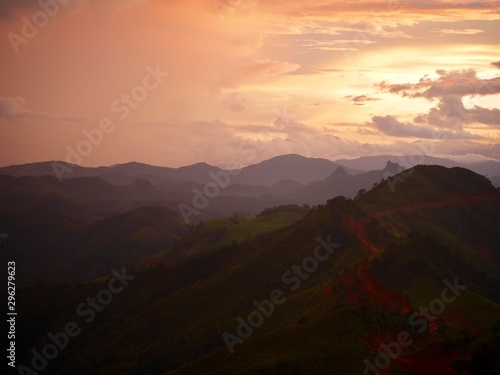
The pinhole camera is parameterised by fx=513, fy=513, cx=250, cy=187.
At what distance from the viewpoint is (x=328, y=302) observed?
88.8 m

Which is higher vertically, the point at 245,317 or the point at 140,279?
the point at 245,317

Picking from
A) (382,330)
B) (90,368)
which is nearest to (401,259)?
(382,330)

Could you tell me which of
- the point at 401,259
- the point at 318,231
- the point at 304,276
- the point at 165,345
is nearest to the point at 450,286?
the point at 401,259

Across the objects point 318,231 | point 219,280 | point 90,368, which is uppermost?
point 318,231

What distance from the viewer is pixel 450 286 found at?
88125mm

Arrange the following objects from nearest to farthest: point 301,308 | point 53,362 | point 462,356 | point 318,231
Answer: point 462,356 → point 301,308 → point 318,231 → point 53,362

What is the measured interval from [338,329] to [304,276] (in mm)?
49972

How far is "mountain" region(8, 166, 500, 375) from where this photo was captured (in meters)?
64.6

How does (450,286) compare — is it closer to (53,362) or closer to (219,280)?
(219,280)

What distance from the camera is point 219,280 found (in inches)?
5157

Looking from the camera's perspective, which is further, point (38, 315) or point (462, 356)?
point (38, 315)

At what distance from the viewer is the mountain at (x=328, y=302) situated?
64.6 m

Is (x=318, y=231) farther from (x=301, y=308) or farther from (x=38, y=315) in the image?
(x=38, y=315)

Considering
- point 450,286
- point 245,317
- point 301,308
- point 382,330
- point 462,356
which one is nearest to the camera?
point 462,356
